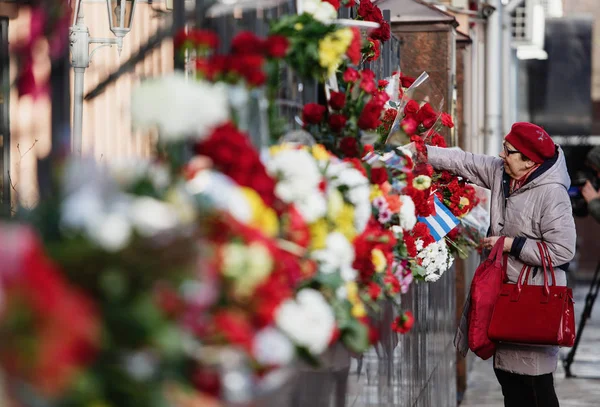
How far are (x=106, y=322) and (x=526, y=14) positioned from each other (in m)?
14.6

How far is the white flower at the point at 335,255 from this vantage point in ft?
7.91

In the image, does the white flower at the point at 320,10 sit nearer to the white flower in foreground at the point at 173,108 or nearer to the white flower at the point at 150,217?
the white flower in foreground at the point at 173,108

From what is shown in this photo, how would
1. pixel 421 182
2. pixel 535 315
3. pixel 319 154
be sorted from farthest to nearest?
1. pixel 535 315
2. pixel 421 182
3. pixel 319 154

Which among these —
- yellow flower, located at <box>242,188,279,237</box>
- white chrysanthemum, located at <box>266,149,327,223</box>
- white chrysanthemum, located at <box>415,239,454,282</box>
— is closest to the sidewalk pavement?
white chrysanthemum, located at <box>415,239,454,282</box>

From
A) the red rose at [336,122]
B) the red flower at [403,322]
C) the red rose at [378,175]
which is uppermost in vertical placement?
the red rose at [336,122]

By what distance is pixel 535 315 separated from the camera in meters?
5.21

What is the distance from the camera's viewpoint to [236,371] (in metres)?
1.74

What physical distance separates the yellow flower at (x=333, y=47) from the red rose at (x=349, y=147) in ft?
0.72

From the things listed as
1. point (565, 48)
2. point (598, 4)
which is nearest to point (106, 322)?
point (565, 48)

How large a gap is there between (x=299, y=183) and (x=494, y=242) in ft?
10.1

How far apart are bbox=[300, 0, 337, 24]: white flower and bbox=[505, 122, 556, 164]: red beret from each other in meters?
2.35

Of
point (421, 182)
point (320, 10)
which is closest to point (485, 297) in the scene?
point (421, 182)

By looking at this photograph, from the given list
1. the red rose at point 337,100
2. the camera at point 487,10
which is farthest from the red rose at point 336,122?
the camera at point 487,10

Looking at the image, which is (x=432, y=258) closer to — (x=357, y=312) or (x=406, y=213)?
(x=406, y=213)
